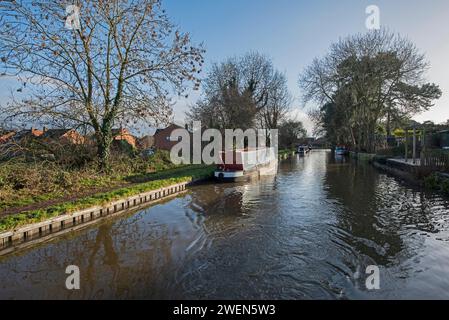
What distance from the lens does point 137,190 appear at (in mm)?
11391

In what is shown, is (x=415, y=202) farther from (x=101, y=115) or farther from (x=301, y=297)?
(x=101, y=115)

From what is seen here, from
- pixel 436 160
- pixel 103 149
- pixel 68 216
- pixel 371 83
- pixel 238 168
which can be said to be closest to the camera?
pixel 68 216

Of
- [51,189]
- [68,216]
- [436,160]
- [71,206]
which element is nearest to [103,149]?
[51,189]

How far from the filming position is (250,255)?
5934 millimetres

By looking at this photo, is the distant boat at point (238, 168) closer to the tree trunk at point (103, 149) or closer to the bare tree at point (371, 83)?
the tree trunk at point (103, 149)

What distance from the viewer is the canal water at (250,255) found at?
461cm

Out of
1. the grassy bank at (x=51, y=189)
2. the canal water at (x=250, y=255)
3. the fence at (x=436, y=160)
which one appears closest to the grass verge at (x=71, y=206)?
the grassy bank at (x=51, y=189)

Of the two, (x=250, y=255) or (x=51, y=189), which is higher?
(x=51, y=189)

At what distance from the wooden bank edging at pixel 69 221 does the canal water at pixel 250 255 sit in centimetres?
58

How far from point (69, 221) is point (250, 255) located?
5128mm

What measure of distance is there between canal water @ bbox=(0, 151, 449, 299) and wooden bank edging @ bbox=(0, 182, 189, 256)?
0.58 m

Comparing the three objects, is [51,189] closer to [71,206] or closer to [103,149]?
[71,206]

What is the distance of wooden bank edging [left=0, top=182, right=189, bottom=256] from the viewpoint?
6643 millimetres
